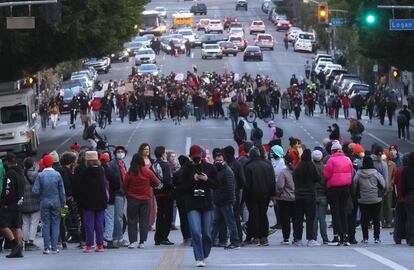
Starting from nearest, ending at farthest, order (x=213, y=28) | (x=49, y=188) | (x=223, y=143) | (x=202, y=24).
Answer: (x=49, y=188)
(x=223, y=143)
(x=213, y=28)
(x=202, y=24)

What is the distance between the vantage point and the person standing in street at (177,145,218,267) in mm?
21733

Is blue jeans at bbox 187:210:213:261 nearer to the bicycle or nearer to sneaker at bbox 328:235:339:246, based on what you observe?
sneaker at bbox 328:235:339:246

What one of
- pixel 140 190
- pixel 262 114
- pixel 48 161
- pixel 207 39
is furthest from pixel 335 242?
pixel 207 39

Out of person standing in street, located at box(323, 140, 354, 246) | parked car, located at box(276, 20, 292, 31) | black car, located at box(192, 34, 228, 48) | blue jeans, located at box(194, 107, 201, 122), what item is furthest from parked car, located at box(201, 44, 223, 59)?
person standing in street, located at box(323, 140, 354, 246)

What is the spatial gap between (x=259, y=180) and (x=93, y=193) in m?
2.80

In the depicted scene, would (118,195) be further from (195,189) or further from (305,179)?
(195,189)

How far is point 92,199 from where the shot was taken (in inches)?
966

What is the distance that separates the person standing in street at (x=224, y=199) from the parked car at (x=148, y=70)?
244 ft

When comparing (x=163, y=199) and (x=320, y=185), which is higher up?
(x=320, y=185)

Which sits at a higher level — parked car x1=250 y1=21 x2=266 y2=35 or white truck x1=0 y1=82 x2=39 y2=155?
parked car x1=250 y1=21 x2=266 y2=35

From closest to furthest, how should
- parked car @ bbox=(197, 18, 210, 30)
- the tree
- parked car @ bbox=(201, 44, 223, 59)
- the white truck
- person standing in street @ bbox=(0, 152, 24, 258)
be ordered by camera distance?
person standing in street @ bbox=(0, 152, 24, 258), the white truck, the tree, parked car @ bbox=(201, 44, 223, 59), parked car @ bbox=(197, 18, 210, 30)

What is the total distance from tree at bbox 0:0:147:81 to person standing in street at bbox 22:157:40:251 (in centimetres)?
3231

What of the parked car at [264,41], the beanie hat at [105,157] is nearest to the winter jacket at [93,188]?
the beanie hat at [105,157]

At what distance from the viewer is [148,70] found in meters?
101
